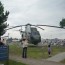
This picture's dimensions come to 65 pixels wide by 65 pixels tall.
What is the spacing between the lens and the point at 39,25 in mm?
29609

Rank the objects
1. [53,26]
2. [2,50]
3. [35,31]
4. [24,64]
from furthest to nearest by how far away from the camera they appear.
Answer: [35,31] < [53,26] < [24,64] < [2,50]

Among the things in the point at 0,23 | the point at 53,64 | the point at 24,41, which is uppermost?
the point at 0,23

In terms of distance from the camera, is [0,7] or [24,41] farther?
[0,7]

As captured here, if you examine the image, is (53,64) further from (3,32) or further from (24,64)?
(3,32)

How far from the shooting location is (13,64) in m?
19.1

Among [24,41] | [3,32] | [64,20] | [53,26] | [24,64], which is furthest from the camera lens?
[64,20]

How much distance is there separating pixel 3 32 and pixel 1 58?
3280 cm

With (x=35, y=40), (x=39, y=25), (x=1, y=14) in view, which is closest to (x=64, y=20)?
(x=35, y=40)

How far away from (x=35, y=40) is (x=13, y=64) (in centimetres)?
3637

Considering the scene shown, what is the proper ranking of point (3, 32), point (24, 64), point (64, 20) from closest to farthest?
point (24, 64) < point (3, 32) < point (64, 20)

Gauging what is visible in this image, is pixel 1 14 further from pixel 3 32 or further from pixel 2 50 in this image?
pixel 2 50

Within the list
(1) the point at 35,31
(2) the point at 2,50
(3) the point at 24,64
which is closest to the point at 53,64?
(3) the point at 24,64

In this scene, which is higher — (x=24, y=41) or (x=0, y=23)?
(x=0, y=23)

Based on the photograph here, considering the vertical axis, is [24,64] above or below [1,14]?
below
